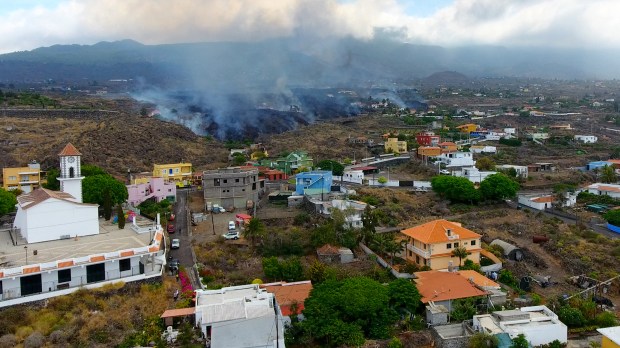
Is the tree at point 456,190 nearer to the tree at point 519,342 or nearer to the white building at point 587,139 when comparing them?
the tree at point 519,342

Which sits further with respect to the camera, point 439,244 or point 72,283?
point 439,244

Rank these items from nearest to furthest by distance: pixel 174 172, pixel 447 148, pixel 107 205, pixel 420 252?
pixel 420 252 → pixel 107 205 → pixel 174 172 → pixel 447 148

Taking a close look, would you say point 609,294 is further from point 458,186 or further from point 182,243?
point 182,243

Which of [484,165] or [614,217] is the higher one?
[484,165]

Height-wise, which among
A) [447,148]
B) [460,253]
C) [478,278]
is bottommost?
[478,278]

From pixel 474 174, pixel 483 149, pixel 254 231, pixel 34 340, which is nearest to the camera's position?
pixel 34 340

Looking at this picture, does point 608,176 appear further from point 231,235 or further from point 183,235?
point 183,235

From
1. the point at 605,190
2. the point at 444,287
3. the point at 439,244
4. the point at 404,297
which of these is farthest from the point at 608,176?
the point at 404,297
